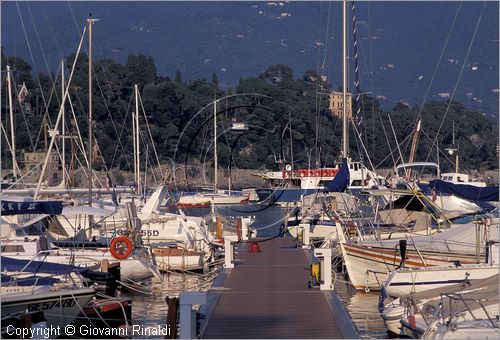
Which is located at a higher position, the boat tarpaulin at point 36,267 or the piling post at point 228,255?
the boat tarpaulin at point 36,267

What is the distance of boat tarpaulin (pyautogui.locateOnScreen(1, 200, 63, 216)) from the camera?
93.8 ft

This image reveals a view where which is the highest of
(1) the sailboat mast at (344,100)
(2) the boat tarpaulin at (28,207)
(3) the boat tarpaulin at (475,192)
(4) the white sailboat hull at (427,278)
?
(1) the sailboat mast at (344,100)

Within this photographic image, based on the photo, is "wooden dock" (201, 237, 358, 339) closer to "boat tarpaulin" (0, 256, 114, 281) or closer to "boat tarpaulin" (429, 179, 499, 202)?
"boat tarpaulin" (0, 256, 114, 281)

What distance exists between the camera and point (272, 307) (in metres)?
23.3

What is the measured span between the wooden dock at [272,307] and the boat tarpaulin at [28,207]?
4860 millimetres

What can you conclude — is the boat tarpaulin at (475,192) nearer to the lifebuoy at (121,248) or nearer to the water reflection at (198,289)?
the water reflection at (198,289)

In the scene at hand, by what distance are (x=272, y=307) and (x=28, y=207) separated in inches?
337

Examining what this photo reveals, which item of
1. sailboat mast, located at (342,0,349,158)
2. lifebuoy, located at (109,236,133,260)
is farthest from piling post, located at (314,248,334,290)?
sailboat mast, located at (342,0,349,158)

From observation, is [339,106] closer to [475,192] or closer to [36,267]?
[475,192]

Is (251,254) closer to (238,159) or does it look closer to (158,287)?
(158,287)

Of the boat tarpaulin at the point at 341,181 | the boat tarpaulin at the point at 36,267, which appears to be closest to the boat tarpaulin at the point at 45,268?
the boat tarpaulin at the point at 36,267

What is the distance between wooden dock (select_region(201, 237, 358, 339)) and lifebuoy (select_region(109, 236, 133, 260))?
108 inches

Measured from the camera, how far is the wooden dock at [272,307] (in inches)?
801

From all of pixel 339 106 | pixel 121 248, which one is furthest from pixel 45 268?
pixel 339 106
